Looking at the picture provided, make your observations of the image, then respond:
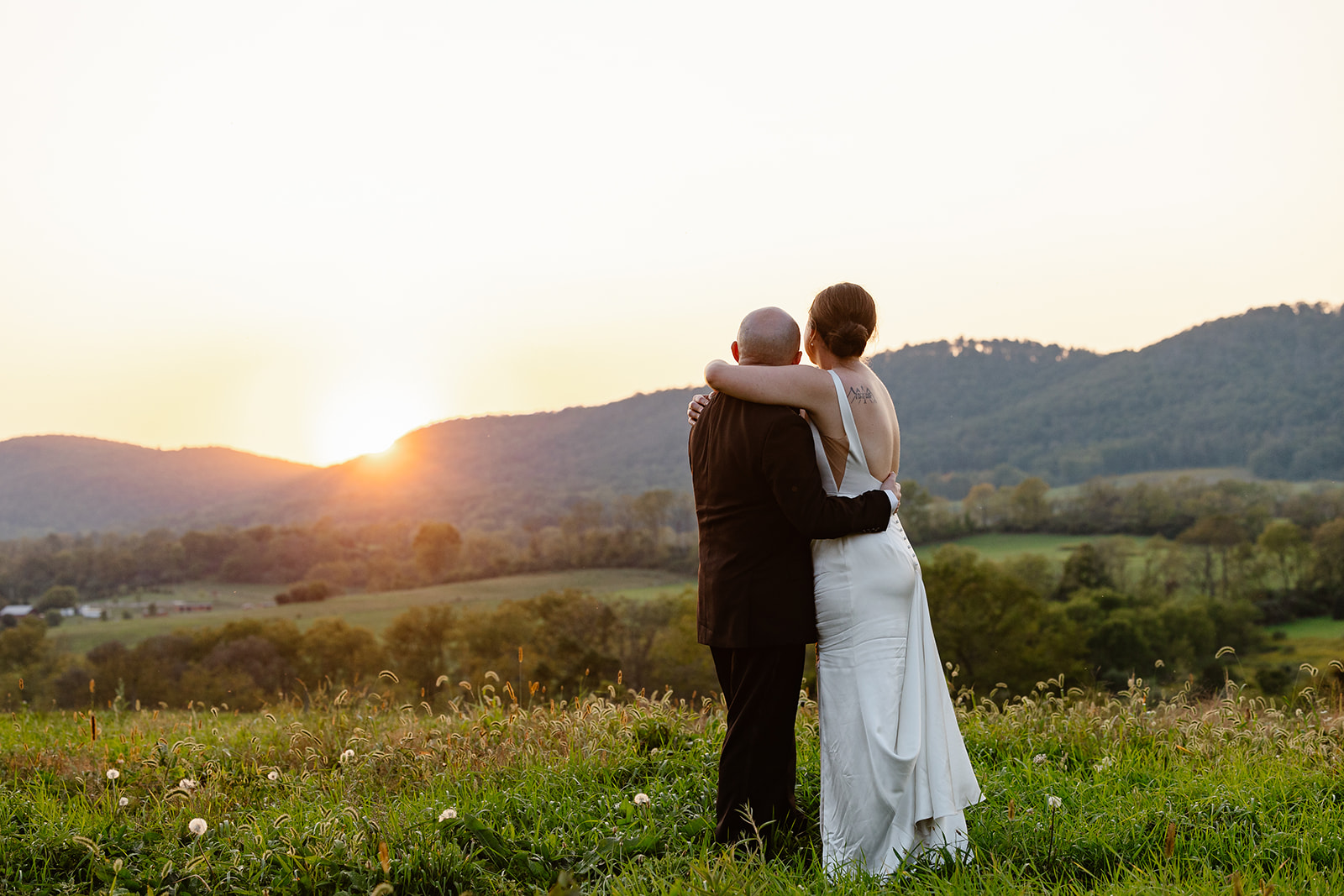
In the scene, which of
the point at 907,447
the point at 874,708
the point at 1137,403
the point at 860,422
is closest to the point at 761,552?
the point at 860,422

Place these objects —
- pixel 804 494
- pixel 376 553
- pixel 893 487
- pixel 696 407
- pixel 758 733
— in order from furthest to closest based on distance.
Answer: pixel 376 553, pixel 696 407, pixel 893 487, pixel 758 733, pixel 804 494

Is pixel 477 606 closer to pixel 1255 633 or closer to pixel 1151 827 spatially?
pixel 1255 633

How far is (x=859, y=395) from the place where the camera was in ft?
14.0

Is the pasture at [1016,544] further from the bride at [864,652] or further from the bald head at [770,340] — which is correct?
the bald head at [770,340]

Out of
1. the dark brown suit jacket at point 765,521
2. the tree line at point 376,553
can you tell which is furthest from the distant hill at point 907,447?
the dark brown suit jacket at point 765,521

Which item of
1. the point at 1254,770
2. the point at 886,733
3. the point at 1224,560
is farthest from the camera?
the point at 1224,560

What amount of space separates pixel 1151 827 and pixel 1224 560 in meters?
64.3

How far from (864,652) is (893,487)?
2.61 feet

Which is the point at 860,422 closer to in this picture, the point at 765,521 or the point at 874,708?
the point at 765,521

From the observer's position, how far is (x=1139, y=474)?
3467 inches

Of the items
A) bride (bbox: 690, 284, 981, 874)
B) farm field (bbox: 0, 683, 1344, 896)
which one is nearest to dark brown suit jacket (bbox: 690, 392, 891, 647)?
bride (bbox: 690, 284, 981, 874)

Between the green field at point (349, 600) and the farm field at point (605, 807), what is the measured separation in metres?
48.7

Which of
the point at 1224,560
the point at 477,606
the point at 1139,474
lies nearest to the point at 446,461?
the point at 477,606

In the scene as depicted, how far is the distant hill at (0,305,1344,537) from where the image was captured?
80.6 meters
